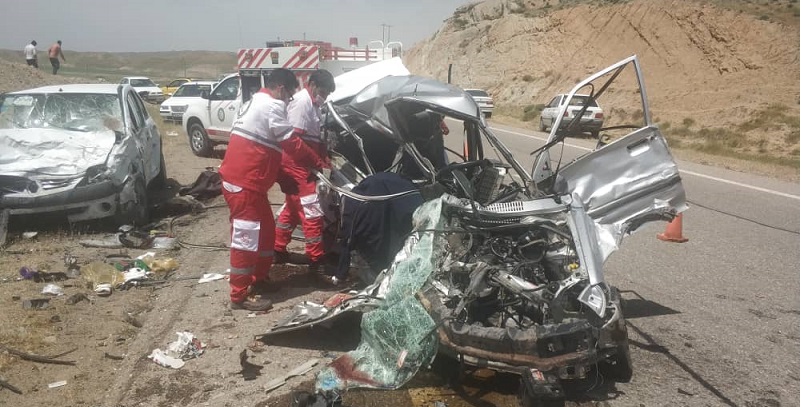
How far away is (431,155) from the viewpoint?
575 cm

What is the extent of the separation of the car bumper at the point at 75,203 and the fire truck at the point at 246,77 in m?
6.41

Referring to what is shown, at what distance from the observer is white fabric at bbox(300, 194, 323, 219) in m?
5.83

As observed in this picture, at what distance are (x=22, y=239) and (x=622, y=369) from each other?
20.9ft

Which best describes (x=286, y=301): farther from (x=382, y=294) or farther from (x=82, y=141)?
(x=82, y=141)

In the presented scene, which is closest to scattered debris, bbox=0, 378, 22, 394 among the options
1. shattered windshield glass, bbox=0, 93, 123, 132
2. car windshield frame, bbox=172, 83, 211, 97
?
shattered windshield glass, bbox=0, 93, 123, 132

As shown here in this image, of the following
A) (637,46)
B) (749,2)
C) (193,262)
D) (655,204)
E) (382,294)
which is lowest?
(193,262)

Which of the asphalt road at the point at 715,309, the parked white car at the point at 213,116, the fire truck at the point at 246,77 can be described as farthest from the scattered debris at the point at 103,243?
the parked white car at the point at 213,116

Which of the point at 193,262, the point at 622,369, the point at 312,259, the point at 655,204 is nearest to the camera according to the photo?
the point at 622,369

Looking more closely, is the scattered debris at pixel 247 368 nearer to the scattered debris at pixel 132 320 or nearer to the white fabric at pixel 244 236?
the white fabric at pixel 244 236

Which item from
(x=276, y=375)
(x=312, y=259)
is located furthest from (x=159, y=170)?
(x=276, y=375)

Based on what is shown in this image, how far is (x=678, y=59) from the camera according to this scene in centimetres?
2986

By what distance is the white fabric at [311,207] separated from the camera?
5828mm

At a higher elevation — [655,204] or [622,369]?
[655,204]

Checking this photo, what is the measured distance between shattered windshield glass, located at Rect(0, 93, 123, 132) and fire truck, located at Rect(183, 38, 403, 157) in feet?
16.6
